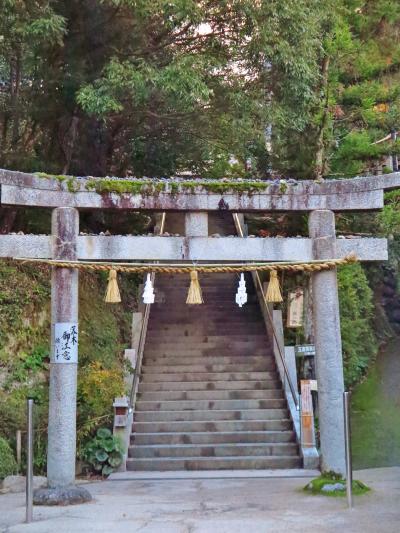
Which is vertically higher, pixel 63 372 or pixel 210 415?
pixel 63 372

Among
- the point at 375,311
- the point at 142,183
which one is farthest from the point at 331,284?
the point at 375,311

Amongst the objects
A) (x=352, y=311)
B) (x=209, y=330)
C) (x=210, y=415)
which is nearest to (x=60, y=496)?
(x=210, y=415)

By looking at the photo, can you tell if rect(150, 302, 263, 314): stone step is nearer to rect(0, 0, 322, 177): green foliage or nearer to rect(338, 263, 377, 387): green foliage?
rect(338, 263, 377, 387): green foliage

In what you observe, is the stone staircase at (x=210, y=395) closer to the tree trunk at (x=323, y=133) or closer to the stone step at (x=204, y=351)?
the stone step at (x=204, y=351)

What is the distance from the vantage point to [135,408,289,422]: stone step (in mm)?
12547

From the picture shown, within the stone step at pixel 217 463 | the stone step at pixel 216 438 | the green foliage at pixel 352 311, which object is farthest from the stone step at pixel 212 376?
the green foliage at pixel 352 311

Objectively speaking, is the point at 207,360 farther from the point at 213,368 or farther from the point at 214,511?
the point at 214,511

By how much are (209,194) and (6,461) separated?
507 cm

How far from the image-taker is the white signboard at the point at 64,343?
883 centimetres

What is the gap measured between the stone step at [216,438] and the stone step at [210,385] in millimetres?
1368

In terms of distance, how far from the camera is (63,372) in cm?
881

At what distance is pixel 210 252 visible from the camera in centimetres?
929

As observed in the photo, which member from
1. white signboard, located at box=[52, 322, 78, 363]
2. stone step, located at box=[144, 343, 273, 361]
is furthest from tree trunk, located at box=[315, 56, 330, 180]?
white signboard, located at box=[52, 322, 78, 363]

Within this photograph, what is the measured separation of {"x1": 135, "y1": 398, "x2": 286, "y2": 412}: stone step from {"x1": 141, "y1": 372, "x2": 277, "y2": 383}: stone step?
0.77 m
